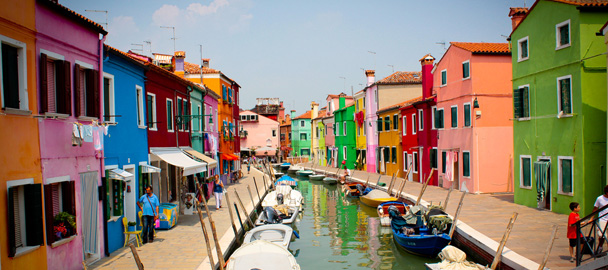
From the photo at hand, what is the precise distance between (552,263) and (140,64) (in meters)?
12.8

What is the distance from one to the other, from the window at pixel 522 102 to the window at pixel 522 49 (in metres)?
1.23

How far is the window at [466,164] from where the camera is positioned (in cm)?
2514

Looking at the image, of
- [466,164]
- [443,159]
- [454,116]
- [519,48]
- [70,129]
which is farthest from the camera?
[443,159]

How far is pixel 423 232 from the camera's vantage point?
15461 mm

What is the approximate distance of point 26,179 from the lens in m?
9.07

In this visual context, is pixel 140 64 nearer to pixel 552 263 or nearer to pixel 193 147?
pixel 193 147

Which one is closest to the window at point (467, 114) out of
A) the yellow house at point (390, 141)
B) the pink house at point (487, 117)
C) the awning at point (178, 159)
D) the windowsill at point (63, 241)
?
the pink house at point (487, 117)

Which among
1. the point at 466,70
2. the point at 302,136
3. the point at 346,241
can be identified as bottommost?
the point at 346,241

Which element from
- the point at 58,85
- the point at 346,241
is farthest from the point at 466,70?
the point at 58,85

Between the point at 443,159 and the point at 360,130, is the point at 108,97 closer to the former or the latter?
the point at 443,159

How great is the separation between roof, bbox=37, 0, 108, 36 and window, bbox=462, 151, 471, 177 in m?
19.1

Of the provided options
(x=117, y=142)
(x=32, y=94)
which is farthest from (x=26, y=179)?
(x=117, y=142)

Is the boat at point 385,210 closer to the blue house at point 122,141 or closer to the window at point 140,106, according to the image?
the blue house at point 122,141

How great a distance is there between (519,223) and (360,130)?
1318 inches
